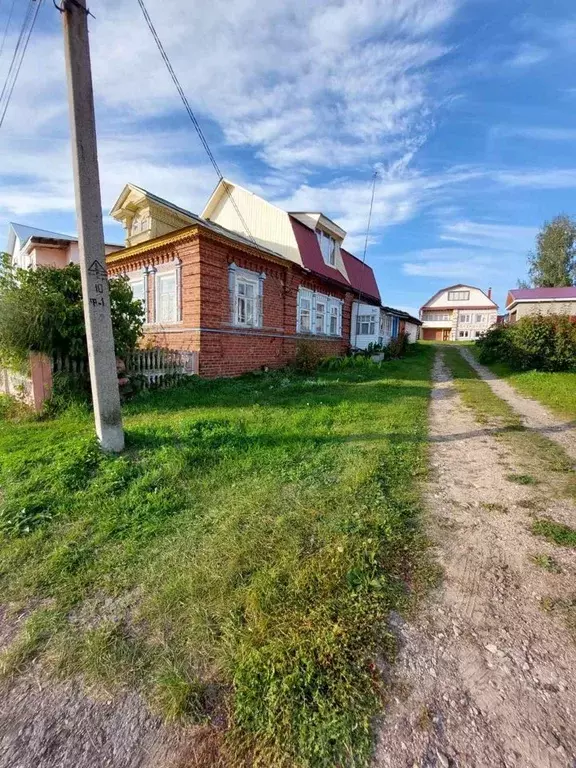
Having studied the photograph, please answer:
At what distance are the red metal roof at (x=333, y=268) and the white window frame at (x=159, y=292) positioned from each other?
5.37m

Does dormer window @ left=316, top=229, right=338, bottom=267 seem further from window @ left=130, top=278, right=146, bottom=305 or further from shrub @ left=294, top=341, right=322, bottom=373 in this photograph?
window @ left=130, top=278, right=146, bottom=305

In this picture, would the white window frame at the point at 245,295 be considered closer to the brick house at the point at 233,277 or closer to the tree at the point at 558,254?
the brick house at the point at 233,277

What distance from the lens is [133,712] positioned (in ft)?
5.28

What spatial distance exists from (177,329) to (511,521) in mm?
9342

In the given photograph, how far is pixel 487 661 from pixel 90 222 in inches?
206

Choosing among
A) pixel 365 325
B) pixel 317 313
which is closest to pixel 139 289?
pixel 317 313

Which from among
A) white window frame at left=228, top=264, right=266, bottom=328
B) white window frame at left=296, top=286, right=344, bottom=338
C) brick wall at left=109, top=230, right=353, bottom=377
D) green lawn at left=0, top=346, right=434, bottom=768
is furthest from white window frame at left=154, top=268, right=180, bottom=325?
green lawn at left=0, top=346, right=434, bottom=768

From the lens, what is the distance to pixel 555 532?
9.47 ft

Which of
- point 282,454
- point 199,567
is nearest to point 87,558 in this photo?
point 199,567

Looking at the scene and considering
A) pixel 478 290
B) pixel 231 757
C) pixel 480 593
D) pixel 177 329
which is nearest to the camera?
pixel 231 757

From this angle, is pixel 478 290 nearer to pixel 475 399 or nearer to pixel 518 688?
pixel 475 399

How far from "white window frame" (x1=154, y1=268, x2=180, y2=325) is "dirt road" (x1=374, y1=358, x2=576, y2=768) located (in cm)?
909

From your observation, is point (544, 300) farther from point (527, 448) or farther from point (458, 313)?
point (527, 448)

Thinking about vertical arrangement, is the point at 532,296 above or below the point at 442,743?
above
